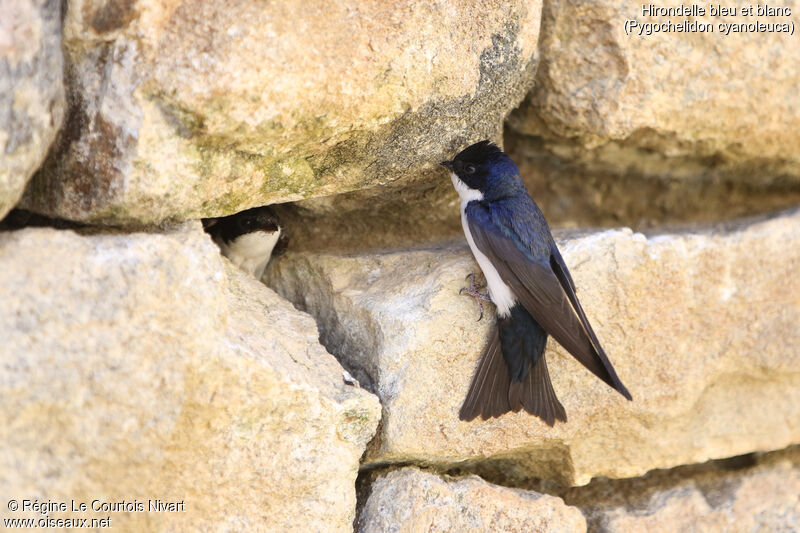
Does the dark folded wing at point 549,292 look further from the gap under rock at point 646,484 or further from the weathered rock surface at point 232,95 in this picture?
the gap under rock at point 646,484

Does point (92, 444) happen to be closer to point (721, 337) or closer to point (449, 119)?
point (449, 119)

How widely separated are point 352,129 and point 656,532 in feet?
5.05

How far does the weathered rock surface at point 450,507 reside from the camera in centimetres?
201

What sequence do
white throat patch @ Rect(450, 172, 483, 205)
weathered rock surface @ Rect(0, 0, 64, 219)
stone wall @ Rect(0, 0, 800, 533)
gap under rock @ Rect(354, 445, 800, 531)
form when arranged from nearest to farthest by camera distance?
weathered rock surface @ Rect(0, 0, 64, 219)
stone wall @ Rect(0, 0, 800, 533)
white throat patch @ Rect(450, 172, 483, 205)
gap under rock @ Rect(354, 445, 800, 531)

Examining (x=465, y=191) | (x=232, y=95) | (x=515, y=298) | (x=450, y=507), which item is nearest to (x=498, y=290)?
(x=515, y=298)

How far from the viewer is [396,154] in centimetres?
212

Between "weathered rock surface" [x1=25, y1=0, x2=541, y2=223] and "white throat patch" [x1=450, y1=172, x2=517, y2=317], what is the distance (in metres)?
0.35

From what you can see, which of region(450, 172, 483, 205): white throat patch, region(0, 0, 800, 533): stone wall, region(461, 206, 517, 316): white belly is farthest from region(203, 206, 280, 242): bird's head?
region(461, 206, 517, 316): white belly

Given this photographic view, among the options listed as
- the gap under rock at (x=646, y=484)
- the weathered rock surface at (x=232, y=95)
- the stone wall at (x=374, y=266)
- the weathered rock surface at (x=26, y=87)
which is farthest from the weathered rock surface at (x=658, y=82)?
the weathered rock surface at (x=26, y=87)

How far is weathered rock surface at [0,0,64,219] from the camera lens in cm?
149

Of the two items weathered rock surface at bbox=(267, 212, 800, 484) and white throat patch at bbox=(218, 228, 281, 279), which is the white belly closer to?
weathered rock surface at bbox=(267, 212, 800, 484)

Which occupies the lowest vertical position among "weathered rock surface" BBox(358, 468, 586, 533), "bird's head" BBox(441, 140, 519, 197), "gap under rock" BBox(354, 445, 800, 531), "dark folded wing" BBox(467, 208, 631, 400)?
"gap under rock" BBox(354, 445, 800, 531)

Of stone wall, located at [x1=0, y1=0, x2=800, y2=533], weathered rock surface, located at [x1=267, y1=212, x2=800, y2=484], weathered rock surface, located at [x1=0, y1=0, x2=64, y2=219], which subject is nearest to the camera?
weathered rock surface, located at [x1=0, y1=0, x2=64, y2=219]

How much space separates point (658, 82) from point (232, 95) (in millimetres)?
1376
